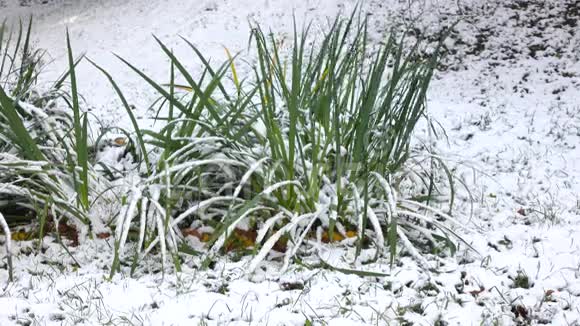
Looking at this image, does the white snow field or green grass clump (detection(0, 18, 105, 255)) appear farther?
green grass clump (detection(0, 18, 105, 255))

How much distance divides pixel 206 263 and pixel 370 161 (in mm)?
1197

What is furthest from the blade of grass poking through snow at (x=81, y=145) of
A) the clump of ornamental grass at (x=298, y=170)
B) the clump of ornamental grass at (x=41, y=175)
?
the clump of ornamental grass at (x=298, y=170)

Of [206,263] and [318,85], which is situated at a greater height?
[318,85]

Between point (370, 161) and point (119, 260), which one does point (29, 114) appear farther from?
point (370, 161)

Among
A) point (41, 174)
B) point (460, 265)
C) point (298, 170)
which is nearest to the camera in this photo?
point (460, 265)

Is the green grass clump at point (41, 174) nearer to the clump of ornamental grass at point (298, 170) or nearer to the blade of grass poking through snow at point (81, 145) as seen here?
the blade of grass poking through snow at point (81, 145)

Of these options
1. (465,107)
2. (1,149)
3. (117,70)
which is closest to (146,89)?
(117,70)

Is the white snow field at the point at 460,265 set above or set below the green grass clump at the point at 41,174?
below

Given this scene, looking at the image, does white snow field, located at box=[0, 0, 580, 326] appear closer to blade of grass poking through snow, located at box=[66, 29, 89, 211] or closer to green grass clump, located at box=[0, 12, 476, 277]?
green grass clump, located at box=[0, 12, 476, 277]

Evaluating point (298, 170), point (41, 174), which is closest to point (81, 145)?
point (41, 174)

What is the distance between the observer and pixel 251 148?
3340mm

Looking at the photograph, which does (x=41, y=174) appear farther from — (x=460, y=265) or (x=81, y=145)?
(x=460, y=265)

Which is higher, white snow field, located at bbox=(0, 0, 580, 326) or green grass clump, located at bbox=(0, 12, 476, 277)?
green grass clump, located at bbox=(0, 12, 476, 277)

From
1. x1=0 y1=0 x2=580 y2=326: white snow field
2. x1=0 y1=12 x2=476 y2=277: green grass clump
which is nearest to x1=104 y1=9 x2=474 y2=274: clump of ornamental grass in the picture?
x1=0 y1=12 x2=476 y2=277: green grass clump
